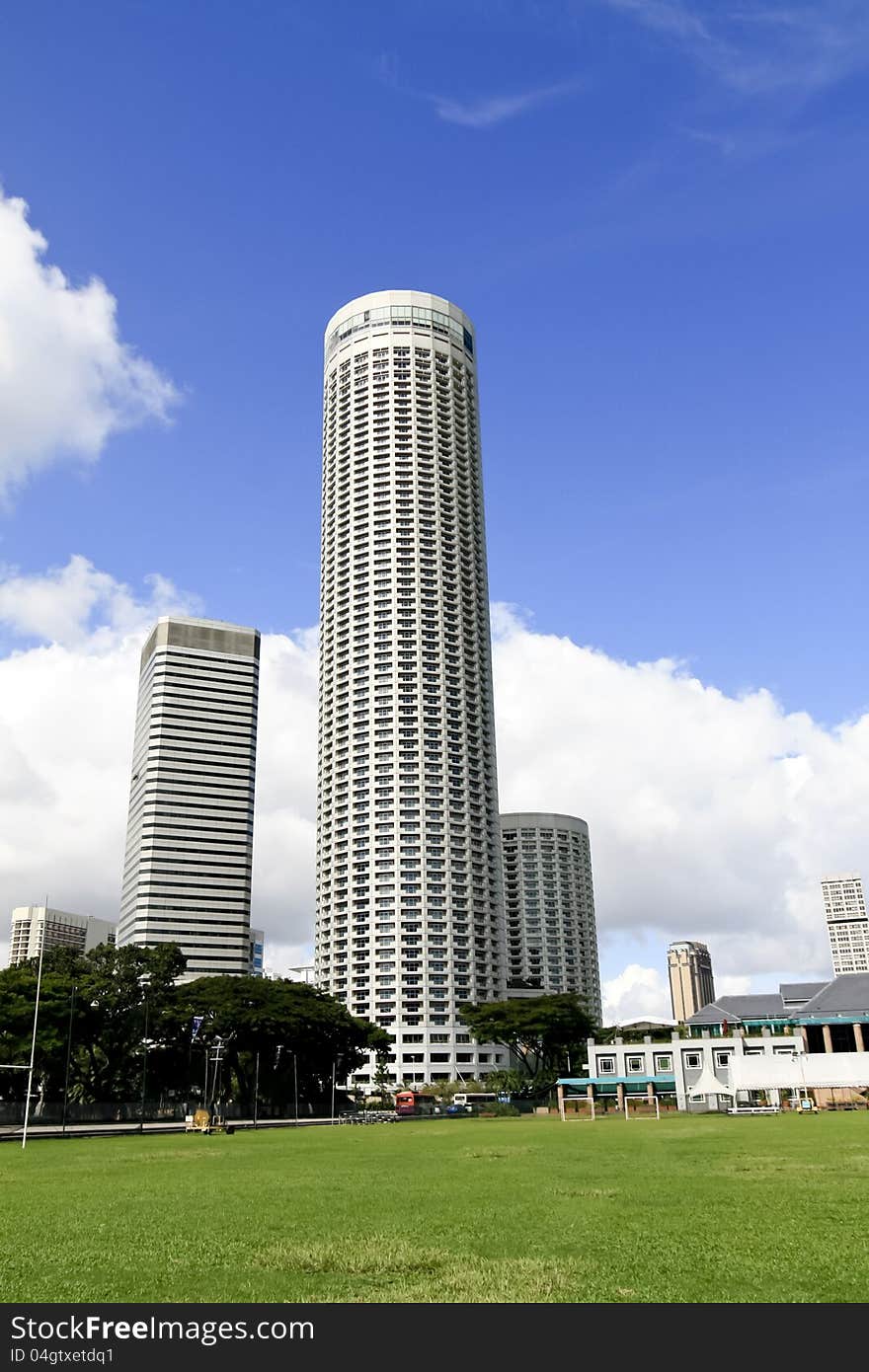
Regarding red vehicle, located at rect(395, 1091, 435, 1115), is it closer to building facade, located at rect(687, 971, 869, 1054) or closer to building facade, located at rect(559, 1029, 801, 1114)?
building facade, located at rect(559, 1029, 801, 1114)

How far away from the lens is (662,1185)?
2427 centimetres

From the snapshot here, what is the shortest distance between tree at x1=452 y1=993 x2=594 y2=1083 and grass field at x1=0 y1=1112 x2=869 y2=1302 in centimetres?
9289

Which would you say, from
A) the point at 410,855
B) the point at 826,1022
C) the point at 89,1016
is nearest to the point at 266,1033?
the point at 89,1016

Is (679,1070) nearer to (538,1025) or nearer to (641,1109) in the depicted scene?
(641,1109)

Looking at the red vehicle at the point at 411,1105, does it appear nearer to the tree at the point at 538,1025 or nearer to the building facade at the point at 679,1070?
the tree at the point at 538,1025

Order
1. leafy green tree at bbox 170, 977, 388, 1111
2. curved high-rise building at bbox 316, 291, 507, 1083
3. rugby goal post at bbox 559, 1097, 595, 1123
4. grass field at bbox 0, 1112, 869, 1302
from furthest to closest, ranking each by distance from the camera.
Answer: curved high-rise building at bbox 316, 291, 507, 1083
leafy green tree at bbox 170, 977, 388, 1111
rugby goal post at bbox 559, 1097, 595, 1123
grass field at bbox 0, 1112, 869, 1302

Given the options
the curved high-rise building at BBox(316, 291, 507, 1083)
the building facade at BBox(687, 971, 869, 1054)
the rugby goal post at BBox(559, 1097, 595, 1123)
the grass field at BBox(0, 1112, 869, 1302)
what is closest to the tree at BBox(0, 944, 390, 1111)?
the rugby goal post at BBox(559, 1097, 595, 1123)

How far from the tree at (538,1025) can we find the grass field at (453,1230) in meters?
92.9

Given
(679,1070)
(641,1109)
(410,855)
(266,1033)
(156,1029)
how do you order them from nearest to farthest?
1. (641,1109)
2. (679,1070)
3. (156,1029)
4. (266,1033)
5. (410,855)

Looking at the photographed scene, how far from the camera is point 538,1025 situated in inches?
4914

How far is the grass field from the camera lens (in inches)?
493

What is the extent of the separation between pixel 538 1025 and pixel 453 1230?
11280 centimetres
